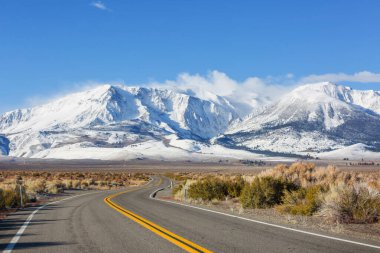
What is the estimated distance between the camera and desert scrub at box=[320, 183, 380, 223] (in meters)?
15.1

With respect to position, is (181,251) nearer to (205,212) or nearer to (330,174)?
(205,212)

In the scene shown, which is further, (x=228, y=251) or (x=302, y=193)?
(x=302, y=193)

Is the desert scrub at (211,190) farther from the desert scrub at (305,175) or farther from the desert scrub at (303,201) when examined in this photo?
the desert scrub at (303,201)

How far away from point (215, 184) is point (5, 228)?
14.0m

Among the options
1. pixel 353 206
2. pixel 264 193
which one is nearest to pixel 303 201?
pixel 264 193

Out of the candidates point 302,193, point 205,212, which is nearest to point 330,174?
point 302,193

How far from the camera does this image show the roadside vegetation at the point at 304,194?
605 inches

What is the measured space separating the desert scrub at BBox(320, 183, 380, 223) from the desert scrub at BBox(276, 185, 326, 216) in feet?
4.67

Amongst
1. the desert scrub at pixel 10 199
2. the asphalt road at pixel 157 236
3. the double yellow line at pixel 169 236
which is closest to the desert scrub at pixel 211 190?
the asphalt road at pixel 157 236

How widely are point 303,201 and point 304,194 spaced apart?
0.80 meters

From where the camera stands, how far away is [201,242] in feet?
37.5

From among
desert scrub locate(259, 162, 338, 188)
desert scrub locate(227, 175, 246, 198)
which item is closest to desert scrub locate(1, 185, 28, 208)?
desert scrub locate(227, 175, 246, 198)

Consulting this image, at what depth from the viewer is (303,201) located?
19.4 m

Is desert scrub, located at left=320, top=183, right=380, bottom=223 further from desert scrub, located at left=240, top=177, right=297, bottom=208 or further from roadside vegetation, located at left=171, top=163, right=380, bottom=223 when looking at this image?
desert scrub, located at left=240, top=177, right=297, bottom=208
